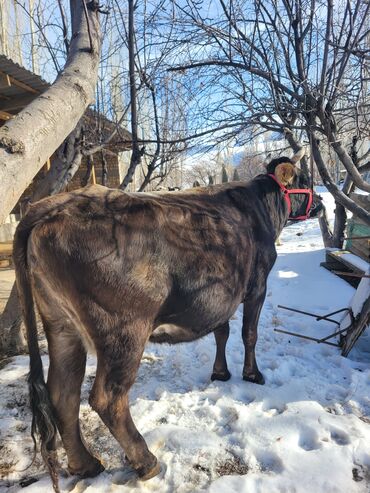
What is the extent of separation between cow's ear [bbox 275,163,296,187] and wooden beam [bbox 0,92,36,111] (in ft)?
27.6

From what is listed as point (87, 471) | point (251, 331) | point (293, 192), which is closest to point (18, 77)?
point (293, 192)

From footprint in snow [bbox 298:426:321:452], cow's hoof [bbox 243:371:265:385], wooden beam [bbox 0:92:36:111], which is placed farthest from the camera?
wooden beam [bbox 0:92:36:111]

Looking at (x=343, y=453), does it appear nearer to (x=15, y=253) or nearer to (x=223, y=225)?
(x=223, y=225)

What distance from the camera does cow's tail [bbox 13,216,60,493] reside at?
201cm

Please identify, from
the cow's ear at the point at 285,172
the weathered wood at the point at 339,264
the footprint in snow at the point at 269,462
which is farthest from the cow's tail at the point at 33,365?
the weathered wood at the point at 339,264

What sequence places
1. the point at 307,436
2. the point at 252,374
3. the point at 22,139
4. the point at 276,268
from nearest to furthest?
the point at 22,139 → the point at 307,436 → the point at 252,374 → the point at 276,268

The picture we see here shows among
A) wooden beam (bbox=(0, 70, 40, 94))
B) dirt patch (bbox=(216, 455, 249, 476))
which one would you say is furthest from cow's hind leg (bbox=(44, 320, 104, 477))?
→ wooden beam (bbox=(0, 70, 40, 94))

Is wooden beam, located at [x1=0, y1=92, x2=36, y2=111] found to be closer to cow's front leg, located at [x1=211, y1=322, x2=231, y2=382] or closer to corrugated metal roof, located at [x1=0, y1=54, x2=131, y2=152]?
corrugated metal roof, located at [x1=0, y1=54, x2=131, y2=152]

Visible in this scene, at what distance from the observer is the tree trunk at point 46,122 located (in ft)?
5.39

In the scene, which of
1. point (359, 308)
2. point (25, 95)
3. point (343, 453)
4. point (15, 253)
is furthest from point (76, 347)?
point (25, 95)

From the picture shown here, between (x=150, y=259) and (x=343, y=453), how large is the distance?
1756 millimetres

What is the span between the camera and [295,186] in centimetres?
388

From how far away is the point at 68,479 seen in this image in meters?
2.25

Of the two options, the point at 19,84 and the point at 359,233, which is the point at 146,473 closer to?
the point at 359,233
